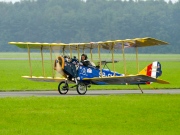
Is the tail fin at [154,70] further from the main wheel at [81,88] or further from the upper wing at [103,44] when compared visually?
the main wheel at [81,88]

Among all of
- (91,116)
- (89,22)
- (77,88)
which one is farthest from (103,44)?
(89,22)

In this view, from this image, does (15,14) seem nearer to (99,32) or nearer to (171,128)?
(99,32)

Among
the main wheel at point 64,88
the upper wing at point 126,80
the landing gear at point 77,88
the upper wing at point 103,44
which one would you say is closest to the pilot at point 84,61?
the upper wing at point 103,44

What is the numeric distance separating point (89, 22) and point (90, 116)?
12121 cm

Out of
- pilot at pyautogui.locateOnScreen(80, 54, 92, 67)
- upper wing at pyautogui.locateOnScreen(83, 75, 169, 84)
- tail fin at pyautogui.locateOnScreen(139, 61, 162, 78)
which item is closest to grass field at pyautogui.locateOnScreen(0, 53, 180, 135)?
upper wing at pyautogui.locateOnScreen(83, 75, 169, 84)

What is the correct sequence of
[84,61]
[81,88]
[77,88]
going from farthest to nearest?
[84,61] → [81,88] → [77,88]

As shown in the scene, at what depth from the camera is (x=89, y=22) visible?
459 ft

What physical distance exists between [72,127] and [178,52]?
11281 centimetres

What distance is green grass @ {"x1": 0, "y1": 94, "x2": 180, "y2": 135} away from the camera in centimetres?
1691

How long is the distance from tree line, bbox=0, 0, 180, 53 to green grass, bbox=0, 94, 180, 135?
10065 centimetres

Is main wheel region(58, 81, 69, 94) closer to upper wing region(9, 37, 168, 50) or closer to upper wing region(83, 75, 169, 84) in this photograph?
upper wing region(83, 75, 169, 84)

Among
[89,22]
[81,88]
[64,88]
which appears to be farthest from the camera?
[89,22]

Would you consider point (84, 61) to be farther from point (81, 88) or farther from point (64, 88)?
point (64, 88)

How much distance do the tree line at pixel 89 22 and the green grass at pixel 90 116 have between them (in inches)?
3963
